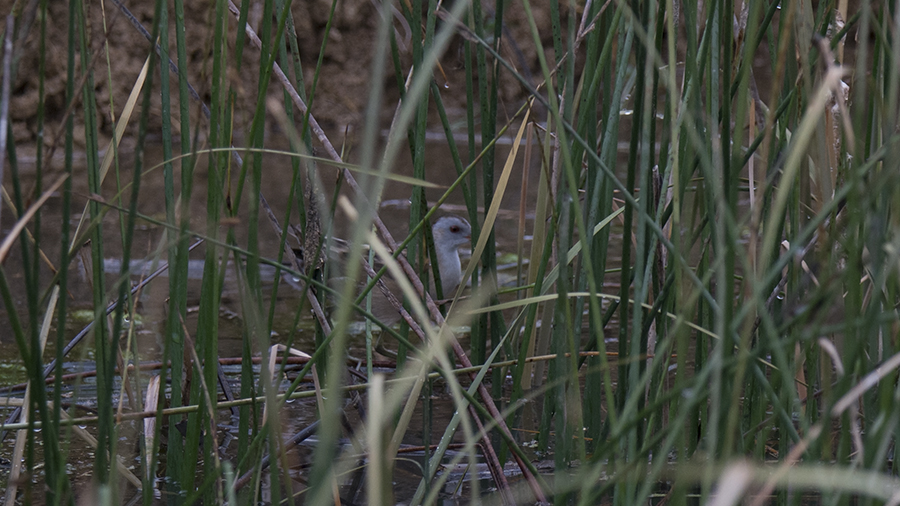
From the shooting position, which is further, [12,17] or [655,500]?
[655,500]

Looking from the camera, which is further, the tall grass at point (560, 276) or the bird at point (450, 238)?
the bird at point (450, 238)

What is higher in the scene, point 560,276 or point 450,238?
point 560,276

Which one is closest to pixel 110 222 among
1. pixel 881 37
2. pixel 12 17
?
pixel 12 17

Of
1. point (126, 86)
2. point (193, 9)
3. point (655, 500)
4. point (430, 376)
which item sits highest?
point (193, 9)

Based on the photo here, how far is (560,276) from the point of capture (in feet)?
2.92

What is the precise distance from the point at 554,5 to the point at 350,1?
14.1 feet

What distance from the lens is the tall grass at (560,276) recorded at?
635mm

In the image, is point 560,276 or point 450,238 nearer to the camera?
point 560,276

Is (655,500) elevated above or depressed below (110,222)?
below

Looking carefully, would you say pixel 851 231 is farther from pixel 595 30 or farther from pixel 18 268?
pixel 18 268

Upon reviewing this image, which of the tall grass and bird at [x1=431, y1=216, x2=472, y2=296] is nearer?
the tall grass

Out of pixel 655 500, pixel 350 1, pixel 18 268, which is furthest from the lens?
pixel 350 1

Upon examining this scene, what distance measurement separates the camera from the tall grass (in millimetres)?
635

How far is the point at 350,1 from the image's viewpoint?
525 cm
